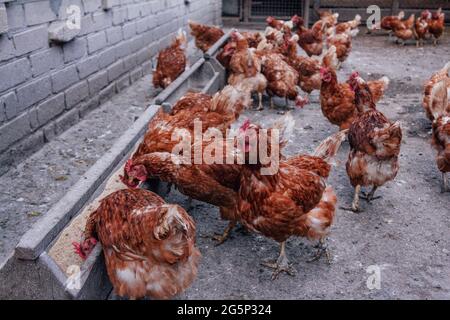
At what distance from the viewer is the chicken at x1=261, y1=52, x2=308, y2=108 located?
6.67 meters

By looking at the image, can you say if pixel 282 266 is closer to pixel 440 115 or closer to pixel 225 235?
pixel 225 235

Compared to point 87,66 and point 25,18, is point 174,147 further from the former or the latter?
point 87,66

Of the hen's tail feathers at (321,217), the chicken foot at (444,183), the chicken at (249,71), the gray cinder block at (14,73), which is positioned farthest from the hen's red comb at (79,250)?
the chicken at (249,71)

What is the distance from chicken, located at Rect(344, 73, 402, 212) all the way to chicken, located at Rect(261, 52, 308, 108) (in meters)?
2.51

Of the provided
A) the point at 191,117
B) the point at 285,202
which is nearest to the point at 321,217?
the point at 285,202

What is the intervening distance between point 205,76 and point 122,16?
1712 millimetres

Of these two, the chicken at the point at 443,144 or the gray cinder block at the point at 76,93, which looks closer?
the chicken at the point at 443,144

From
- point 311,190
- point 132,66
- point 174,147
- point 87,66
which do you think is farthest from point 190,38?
point 311,190

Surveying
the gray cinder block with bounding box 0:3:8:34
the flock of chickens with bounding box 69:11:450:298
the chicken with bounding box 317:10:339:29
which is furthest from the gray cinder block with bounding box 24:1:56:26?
the chicken with bounding box 317:10:339:29

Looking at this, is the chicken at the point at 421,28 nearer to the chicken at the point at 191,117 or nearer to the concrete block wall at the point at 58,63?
the concrete block wall at the point at 58,63

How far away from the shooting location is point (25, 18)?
4621mm

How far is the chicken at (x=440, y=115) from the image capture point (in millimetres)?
4426

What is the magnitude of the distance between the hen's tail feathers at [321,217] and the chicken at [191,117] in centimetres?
136

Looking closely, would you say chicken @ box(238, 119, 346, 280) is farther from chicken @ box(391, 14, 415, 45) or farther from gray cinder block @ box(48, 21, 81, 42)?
chicken @ box(391, 14, 415, 45)
